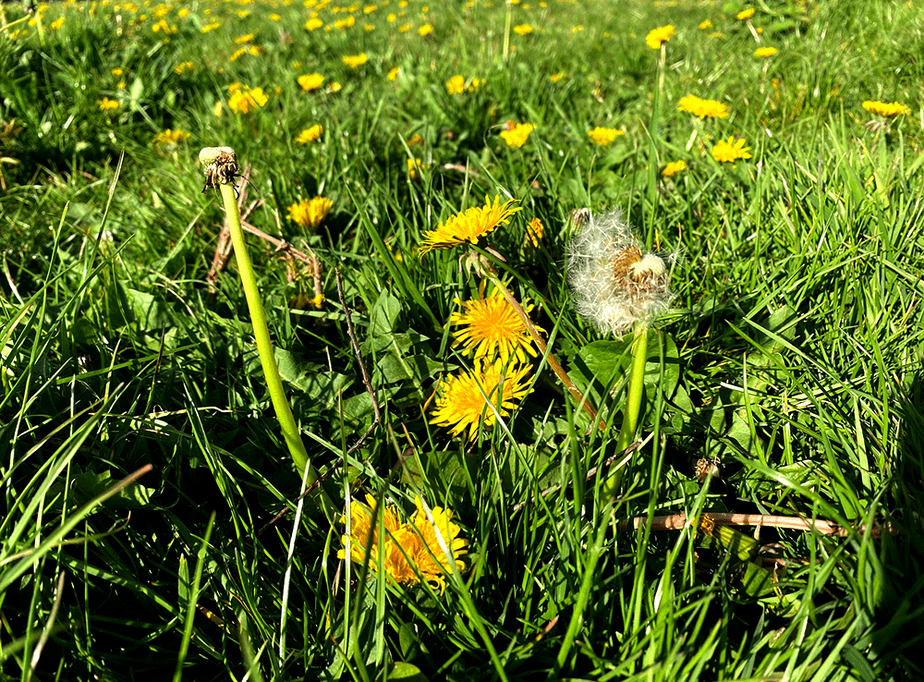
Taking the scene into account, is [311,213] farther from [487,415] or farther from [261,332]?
[261,332]

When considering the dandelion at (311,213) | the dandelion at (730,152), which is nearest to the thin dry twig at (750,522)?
the dandelion at (730,152)

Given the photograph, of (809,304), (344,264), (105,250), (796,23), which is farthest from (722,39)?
(105,250)

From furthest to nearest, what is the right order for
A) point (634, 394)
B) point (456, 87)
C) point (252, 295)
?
1. point (456, 87)
2. point (634, 394)
3. point (252, 295)

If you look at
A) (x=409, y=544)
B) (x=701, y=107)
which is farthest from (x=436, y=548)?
(x=701, y=107)

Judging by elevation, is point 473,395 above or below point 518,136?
below

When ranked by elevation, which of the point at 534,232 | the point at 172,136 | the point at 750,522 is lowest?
the point at 750,522

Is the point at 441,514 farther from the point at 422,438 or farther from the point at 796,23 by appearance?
the point at 796,23

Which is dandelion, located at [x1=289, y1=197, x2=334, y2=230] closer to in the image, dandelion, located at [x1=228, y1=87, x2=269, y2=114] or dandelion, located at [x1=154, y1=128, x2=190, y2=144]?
dandelion, located at [x1=228, y1=87, x2=269, y2=114]
